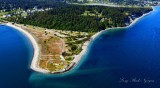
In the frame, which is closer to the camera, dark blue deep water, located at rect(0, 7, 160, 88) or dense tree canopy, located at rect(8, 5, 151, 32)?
dark blue deep water, located at rect(0, 7, 160, 88)

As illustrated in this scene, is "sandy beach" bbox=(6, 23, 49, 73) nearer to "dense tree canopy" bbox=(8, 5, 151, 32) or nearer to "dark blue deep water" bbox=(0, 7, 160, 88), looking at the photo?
"dark blue deep water" bbox=(0, 7, 160, 88)

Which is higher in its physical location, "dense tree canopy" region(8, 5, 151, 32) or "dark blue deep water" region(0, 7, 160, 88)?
"dense tree canopy" region(8, 5, 151, 32)

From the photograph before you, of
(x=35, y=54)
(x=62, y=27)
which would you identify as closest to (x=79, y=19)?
(x=62, y=27)

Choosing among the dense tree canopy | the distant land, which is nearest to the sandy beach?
the distant land

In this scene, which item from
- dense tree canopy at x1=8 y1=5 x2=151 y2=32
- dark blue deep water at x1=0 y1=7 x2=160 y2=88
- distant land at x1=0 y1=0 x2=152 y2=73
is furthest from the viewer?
dense tree canopy at x1=8 y1=5 x2=151 y2=32

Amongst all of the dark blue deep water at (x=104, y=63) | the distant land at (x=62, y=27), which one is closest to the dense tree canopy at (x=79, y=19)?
the distant land at (x=62, y=27)

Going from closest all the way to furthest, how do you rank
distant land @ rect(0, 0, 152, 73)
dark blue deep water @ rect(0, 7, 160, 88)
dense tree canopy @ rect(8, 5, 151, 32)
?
1. dark blue deep water @ rect(0, 7, 160, 88)
2. distant land @ rect(0, 0, 152, 73)
3. dense tree canopy @ rect(8, 5, 151, 32)

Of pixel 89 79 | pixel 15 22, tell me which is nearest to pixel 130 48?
pixel 89 79

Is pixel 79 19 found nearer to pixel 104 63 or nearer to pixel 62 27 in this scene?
pixel 62 27
